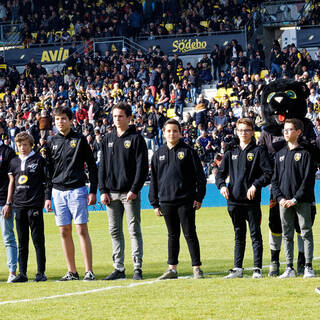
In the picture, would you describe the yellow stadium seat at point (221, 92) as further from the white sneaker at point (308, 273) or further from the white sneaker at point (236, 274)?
the white sneaker at point (308, 273)

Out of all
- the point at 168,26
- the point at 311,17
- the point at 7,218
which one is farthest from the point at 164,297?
the point at 168,26

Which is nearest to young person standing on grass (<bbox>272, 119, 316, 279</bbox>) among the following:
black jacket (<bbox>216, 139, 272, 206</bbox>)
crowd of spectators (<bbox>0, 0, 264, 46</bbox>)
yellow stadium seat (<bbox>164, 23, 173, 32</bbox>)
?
black jacket (<bbox>216, 139, 272, 206</bbox>)

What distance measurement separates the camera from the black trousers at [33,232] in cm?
882

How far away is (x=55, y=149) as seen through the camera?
8820 mm

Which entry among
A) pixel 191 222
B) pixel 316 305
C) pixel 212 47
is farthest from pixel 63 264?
pixel 212 47

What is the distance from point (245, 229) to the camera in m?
8.30

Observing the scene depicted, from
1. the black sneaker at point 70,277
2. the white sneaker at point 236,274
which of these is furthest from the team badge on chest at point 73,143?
the white sneaker at point 236,274

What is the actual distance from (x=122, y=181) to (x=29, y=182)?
116cm

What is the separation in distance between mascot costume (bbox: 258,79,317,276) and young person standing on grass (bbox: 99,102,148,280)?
1460 millimetres

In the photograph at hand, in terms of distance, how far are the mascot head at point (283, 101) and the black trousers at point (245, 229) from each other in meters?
1.22

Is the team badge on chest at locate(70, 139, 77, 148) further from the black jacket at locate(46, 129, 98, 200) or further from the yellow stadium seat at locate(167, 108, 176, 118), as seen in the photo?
the yellow stadium seat at locate(167, 108, 176, 118)

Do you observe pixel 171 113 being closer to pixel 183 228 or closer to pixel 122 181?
pixel 122 181

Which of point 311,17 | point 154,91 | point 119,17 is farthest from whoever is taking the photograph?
point 119,17

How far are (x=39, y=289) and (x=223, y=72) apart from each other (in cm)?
2243
